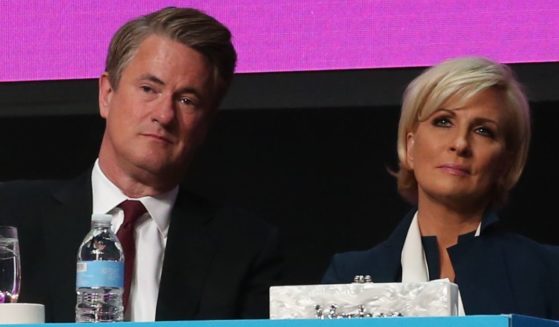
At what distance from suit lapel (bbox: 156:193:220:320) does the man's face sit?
0.10 metres

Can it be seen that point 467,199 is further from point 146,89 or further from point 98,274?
point 98,274

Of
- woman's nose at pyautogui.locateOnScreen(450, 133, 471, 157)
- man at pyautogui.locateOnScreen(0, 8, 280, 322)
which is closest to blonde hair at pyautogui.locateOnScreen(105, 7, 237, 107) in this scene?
man at pyautogui.locateOnScreen(0, 8, 280, 322)

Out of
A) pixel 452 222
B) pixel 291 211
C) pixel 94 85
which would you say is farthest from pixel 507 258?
pixel 94 85

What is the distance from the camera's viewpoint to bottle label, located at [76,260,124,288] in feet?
7.61

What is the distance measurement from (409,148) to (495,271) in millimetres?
342

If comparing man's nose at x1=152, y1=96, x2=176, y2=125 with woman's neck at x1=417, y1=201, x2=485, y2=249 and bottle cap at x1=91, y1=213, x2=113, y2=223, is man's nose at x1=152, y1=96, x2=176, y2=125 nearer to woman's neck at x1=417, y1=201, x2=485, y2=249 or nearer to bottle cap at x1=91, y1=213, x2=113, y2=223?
bottle cap at x1=91, y1=213, x2=113, y2=223

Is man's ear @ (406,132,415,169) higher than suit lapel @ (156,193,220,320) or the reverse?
higher

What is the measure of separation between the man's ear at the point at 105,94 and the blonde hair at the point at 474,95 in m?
Answer: 0.66

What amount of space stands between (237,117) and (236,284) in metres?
0.64

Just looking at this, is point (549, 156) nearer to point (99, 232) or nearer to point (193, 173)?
point (193, 173)

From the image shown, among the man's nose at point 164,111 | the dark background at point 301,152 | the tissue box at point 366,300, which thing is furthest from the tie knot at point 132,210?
the tissue box at point 366,300

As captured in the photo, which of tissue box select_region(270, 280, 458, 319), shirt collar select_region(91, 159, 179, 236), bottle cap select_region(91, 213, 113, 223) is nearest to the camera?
tissue box select_region(270, 280, 458, 319)

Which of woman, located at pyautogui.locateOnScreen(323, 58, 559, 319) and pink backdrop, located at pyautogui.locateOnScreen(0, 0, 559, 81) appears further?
pink backdrop, located at pyautogui.locateOnScreen(0, 0, 559, 81)

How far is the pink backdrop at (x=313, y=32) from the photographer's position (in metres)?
3.35
